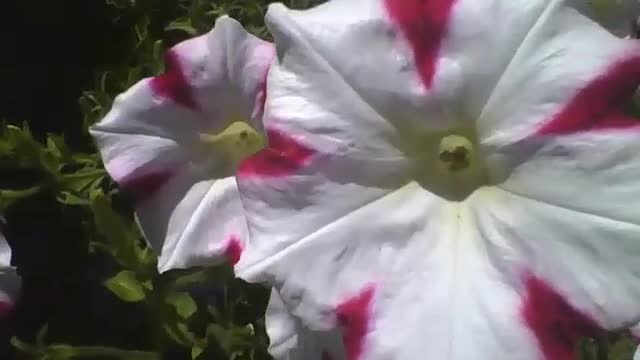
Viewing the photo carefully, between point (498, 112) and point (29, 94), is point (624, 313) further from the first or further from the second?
point (29, 94)

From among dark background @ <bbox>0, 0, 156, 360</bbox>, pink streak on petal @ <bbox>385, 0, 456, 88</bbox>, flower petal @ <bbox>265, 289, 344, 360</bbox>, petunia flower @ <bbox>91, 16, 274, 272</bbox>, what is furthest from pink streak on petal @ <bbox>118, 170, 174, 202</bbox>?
dark background @ <bbox>0, 0, 156, 360</bbox>

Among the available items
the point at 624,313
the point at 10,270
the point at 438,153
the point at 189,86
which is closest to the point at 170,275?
the point at 10,270

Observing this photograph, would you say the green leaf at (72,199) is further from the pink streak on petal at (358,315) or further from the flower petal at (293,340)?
the pink streak on petal at (358,315)

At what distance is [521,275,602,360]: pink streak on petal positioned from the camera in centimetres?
73

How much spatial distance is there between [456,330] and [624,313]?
0.31 ft

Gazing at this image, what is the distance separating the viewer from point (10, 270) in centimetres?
108

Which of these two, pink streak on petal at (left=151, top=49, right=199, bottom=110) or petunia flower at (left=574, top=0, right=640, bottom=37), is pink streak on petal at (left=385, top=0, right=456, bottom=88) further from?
pink streak on petal at (left=151, top=49, right=199, bottom=110)

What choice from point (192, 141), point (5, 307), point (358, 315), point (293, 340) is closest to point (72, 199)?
point (5, 307)

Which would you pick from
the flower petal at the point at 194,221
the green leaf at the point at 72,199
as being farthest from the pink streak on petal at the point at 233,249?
the green leaf at the point at 72,199

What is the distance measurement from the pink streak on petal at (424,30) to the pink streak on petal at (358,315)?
0.13 metres

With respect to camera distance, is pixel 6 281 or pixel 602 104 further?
pixel 6 281

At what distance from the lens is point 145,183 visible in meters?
0.94

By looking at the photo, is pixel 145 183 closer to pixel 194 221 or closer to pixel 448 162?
pixel 194 221

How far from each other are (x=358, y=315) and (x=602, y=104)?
7.2 inches
